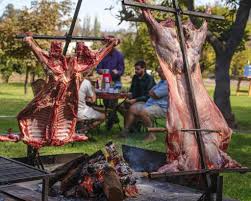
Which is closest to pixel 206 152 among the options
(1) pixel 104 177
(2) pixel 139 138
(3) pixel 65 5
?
(1) pixel 104 177

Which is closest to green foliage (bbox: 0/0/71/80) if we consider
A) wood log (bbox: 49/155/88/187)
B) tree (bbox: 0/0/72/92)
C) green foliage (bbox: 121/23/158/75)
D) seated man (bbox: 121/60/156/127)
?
tree (bbox: 0/0/72/92)

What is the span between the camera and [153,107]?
10.3 meters

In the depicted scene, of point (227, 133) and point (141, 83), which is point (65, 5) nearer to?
point (141, 83)

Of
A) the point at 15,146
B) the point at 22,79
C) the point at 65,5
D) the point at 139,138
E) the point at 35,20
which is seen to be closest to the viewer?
the point at 15,146

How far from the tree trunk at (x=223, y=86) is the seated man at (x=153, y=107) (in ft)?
15.2

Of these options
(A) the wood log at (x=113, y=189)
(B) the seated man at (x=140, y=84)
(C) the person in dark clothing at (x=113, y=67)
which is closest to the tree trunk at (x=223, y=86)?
(C) the person in dark clothing at (x=113, y=67)

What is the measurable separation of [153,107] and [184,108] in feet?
16.0

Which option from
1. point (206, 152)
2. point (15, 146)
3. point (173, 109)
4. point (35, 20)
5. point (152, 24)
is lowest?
point (15, 146)

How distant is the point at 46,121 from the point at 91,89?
4.23 meters

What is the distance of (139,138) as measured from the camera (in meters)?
11.4

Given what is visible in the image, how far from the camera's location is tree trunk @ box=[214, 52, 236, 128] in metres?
14.8

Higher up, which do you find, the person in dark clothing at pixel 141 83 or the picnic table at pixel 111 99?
the person in dark clothing at pixel 141 83

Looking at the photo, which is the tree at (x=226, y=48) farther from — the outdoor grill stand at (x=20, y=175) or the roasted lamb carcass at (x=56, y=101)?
the outdoor grill stand at (x=20, y=175)

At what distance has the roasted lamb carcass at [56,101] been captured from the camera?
5844mm
